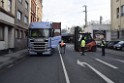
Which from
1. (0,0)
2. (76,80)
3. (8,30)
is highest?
(0,0)

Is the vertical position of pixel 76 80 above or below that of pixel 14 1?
below

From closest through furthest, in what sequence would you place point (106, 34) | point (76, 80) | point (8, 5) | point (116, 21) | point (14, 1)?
point (76, 80) → point (8, 5) → point (14, 1) → point (116, 21) → point (106, 34)

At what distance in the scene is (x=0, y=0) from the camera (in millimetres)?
28047

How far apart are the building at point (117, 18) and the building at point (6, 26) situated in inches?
1046

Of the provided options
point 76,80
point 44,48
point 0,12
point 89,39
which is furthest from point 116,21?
point 76,80

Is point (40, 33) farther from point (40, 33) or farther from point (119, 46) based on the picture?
point (119, 46)

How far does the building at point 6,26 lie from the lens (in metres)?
29.0

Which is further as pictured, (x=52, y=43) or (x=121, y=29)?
(x=121, y=29)

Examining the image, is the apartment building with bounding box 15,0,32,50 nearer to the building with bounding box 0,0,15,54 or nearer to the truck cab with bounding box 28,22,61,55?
the building with bounding box 0,0,15,54

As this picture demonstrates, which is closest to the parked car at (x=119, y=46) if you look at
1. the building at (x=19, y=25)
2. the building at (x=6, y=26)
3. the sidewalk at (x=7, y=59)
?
the building at (x=19, y=25)

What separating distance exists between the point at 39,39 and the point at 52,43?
206 centimetres

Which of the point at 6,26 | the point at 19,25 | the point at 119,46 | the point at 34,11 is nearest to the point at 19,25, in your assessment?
the point at 19,25

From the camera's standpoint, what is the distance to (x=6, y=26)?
104 feet

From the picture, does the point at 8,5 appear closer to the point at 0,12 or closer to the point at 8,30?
the point at 8,30
